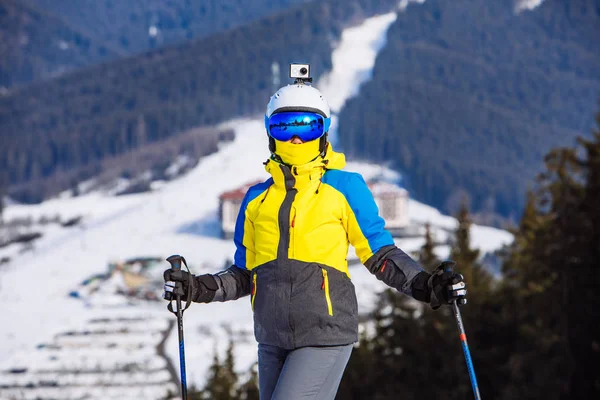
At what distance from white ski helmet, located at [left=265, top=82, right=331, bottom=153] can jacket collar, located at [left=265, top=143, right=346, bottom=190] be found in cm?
9

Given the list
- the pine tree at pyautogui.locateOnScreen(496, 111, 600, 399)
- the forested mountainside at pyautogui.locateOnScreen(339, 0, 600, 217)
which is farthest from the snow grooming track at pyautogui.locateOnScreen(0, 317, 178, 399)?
the forested mountainside at pyautogui.locateOnScreen(339, 0, 600, 217)

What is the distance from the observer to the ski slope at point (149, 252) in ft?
213

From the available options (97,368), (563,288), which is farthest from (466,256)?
(97,368)

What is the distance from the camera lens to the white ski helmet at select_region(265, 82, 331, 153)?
16.3ft

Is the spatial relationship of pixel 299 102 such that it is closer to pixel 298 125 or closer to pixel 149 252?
pixel 298 125

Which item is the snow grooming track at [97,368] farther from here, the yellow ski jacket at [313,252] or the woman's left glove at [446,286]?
the woman's left glove at [446,286]

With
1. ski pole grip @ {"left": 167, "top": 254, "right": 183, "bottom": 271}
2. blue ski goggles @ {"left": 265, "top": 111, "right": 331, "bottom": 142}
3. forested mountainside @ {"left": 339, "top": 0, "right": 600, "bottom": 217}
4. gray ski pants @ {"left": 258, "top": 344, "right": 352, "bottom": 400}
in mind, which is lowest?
gray ski pants @ {"left": 258, "top": 344, "right": 352, "bottom": 400}

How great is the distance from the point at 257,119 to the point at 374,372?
154m

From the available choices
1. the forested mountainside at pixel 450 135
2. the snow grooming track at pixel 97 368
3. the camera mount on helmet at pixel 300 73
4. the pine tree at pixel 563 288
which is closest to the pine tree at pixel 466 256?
the pine tree at pixel 563 288

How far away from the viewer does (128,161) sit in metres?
179

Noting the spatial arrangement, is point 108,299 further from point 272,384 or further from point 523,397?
point 272,384

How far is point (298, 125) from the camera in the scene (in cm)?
493

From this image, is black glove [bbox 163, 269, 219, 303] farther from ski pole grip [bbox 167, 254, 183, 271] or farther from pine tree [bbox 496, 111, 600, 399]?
pine tree [bbox 496, 111, 600, 399]

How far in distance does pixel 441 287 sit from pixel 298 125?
44.6 inches
